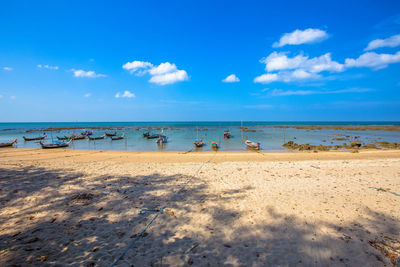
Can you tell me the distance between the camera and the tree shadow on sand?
357cm

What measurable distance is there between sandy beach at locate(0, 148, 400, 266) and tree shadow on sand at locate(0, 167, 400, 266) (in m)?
0.02

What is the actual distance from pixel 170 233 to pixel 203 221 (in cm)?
101

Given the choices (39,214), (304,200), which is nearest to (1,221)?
(39,214)

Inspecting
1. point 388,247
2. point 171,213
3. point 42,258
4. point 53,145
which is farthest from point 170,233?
point 53,145

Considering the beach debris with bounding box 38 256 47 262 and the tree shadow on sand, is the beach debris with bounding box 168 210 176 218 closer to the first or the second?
the tree shadow on sand

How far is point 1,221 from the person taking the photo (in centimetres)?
475

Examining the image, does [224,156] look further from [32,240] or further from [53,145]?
[53,145]

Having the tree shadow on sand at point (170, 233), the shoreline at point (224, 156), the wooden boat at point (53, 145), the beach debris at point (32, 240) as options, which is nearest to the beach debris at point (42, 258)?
the tree shadow on sand at point (170, 233)

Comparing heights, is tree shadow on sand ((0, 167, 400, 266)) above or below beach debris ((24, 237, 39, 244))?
below

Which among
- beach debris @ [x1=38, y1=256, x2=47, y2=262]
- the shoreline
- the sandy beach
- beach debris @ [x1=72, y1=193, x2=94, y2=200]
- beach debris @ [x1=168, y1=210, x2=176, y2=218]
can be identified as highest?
beach debris @ [x1=38, y1=256, x2=47, y2=262]

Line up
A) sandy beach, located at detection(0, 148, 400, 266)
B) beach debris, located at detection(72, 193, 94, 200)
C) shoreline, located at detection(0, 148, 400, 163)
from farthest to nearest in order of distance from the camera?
1. shoreline, located at detection(0, 148, 400, 163)
2. beach debris, located at detection(72, 193, 94, 200)
3. sandy beach, located at detection(0, 148, 400, 266)

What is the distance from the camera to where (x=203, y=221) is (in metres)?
5.02

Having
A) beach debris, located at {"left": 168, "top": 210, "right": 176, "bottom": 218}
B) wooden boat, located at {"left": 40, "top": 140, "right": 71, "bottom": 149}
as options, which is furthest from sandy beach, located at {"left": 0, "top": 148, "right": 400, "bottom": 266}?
wooden boat, located at {"left": 40, "top": 140, "right": 71, "bottom": 149}

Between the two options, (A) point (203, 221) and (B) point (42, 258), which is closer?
(B) point (42, 258)
